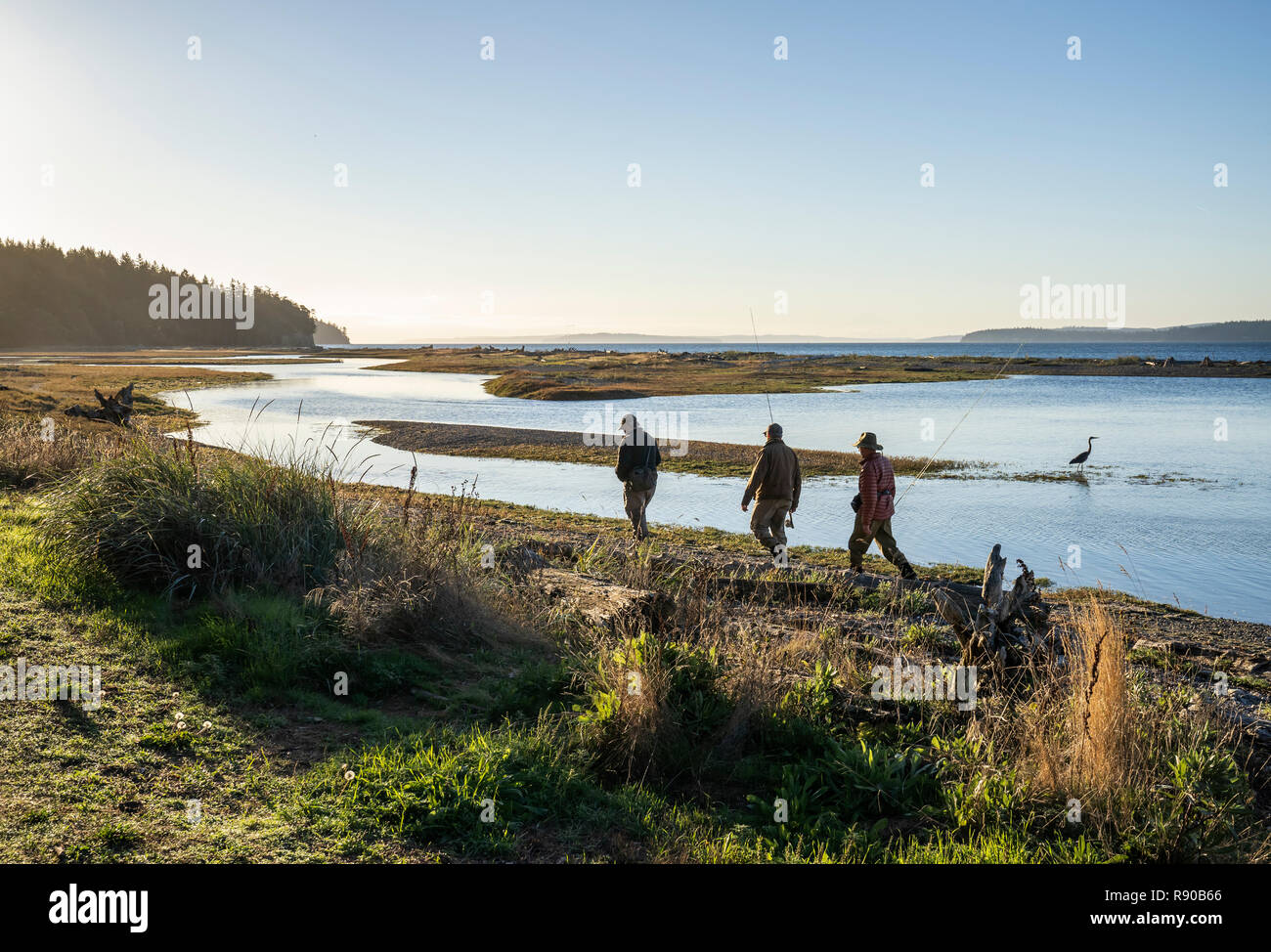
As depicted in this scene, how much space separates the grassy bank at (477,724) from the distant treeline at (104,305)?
107 meters

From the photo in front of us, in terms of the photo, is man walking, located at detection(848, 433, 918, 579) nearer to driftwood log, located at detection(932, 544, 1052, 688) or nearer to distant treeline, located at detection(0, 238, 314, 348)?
driftwood log, located at detection(932, 544, 1052, 688)

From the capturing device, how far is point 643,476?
547 inches

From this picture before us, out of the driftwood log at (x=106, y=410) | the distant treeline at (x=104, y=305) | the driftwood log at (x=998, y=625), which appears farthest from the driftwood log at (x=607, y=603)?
the distant treeline at (x=104, y=305)

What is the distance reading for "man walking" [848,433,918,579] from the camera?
495 inches

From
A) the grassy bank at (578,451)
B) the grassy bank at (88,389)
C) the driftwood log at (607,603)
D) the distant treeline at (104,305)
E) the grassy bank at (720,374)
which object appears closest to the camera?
the driftwood log at (607,603)

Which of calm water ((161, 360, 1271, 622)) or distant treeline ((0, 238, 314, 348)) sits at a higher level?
distant treeline ((0, 238, 314, 348))

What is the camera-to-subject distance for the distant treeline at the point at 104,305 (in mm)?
118188

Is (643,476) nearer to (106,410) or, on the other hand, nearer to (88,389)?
(106,410)

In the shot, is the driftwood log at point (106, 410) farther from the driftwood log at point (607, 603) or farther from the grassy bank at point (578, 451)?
the driftwood log at point (607, 603)

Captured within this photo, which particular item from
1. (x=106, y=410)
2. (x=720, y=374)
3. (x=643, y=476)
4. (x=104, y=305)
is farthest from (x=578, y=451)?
(x=104, y=305)

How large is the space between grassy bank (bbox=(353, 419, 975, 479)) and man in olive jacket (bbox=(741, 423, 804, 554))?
11676 millimetres

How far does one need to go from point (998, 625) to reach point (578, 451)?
25458 mm

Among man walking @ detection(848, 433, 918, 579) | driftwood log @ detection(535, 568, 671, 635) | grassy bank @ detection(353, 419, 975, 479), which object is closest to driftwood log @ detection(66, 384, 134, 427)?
grassy bank @ detection(353, 419, 975, 479)
